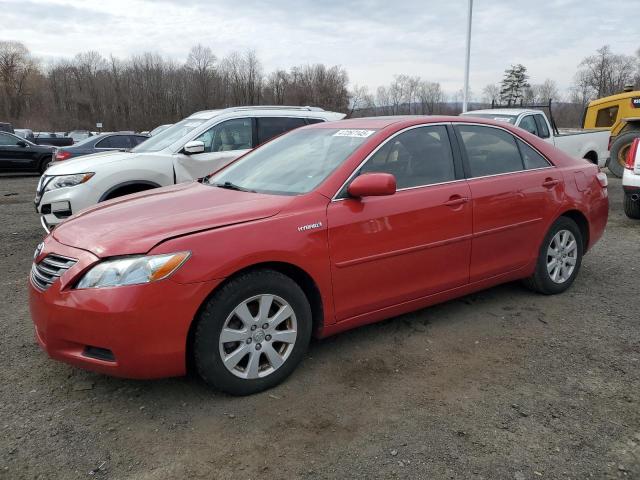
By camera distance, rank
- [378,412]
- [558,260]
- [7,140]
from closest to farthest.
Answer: [378,412] → [558,260] → [7,140]

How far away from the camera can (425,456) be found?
98.2 inches

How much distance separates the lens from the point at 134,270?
8.80 ft

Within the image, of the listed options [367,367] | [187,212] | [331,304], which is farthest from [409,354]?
[187,212]

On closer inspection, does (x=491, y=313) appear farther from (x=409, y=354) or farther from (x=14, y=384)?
(x=14, y=384)

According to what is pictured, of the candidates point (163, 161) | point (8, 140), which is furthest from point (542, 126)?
point (8, 140)

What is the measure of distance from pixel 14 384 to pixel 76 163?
405 cm

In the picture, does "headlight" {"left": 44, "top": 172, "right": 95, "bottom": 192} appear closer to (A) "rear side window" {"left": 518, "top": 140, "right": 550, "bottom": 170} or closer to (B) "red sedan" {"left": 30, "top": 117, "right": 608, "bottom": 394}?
(B) "red sedan" {"left": 30, "top": 117, "right": 608, "bottom": 394}

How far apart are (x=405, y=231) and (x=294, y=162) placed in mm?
969

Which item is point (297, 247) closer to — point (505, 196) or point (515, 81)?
point (505, 196)

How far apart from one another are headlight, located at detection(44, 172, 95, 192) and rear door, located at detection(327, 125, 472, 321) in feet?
13.5

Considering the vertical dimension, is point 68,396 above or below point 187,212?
below

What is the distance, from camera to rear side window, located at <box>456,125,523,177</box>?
4.07 m

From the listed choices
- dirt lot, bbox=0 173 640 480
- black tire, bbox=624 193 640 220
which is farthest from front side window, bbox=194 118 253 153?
black tire, bbox=624 193 640 220

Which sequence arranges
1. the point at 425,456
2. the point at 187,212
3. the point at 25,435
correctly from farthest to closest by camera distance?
the point at 187,212 → the point at 25,435 → the point at 425,456
